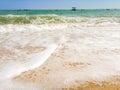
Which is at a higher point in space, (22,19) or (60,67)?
(60,67)

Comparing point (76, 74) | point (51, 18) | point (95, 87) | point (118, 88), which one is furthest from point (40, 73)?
point (51, 18)

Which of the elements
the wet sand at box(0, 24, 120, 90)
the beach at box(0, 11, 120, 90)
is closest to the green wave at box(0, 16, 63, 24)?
the beach at box(0, 11, 120, 90)

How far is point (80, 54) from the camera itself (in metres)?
5.30

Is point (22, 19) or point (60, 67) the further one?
point (22, 19)

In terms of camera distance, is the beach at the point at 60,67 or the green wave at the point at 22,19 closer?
the beach at the point at 60,67

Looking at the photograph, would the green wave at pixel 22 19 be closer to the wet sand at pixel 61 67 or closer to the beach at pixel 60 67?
the beach at pixel 60 67

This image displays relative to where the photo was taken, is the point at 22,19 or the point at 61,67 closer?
the point at 61,67

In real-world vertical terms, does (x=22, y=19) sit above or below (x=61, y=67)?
below

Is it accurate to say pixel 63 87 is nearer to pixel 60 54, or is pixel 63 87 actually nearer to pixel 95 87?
pixel 95 87

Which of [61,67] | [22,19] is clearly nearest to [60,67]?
[61,67]

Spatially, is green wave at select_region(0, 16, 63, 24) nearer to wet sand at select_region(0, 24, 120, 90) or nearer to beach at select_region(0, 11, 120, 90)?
beach at select_region(0, 11, 120, 90)

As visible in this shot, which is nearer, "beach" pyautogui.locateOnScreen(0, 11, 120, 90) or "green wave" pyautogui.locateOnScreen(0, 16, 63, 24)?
"beach" pyautogui.locateOnScreen(0, 11, 120, 90)

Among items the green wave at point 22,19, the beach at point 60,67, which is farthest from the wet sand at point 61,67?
the green wave at point 22,19

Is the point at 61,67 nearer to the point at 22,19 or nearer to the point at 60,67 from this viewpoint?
the point at 60,67
